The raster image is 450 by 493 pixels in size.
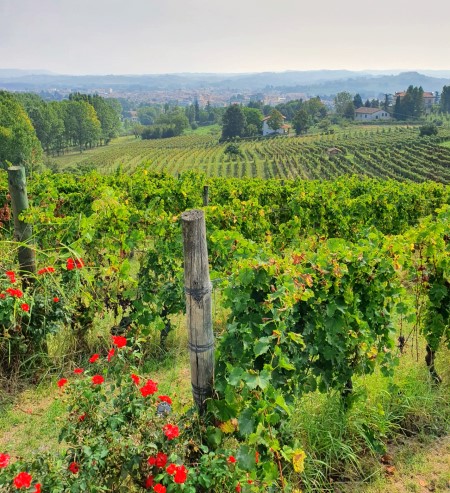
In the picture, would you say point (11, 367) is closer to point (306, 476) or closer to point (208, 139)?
point (306, 476)

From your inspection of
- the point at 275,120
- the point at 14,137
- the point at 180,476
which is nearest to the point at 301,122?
the point at 275,120

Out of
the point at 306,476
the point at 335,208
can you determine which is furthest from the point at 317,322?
the point at 335,208

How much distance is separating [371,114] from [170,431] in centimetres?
13874

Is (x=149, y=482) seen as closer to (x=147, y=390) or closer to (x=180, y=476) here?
(x=180, y=476)

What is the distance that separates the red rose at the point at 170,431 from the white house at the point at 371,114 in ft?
444

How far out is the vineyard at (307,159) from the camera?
50344 millimetres

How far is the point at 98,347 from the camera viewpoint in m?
5.05

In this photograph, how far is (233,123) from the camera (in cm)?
10125

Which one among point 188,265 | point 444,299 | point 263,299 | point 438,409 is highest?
point 188,265

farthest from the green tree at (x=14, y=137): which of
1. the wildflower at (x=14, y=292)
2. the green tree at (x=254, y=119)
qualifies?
the green tree at (x=254, y=119)

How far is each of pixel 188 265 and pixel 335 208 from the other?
8570 mm

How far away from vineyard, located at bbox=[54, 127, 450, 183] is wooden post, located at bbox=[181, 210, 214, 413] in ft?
139

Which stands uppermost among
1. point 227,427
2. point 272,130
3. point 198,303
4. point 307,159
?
point 198,303

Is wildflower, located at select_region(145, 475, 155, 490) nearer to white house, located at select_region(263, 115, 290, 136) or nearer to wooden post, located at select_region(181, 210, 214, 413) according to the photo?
wooden post, located at select_region(181, 210, 214, 413)
